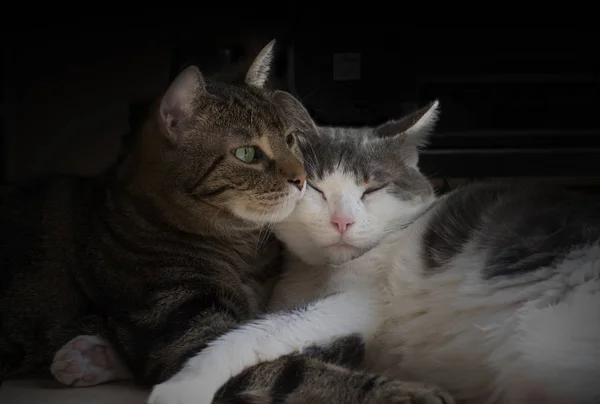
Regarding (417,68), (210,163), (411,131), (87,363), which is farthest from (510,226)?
(417,68)

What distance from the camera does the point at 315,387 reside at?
1.24 metres

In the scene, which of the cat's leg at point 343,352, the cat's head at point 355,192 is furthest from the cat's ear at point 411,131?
the cat's leg at point 343,352

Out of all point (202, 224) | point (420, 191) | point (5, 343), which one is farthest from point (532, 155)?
point (5, 343)

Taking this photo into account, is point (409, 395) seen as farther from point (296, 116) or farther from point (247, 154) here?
point (296, 116)

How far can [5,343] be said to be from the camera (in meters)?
1.53

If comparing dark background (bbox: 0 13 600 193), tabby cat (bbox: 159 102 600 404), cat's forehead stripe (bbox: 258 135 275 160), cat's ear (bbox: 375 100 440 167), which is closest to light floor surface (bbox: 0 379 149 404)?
tabby cat (bbox: 159 102 600 404)

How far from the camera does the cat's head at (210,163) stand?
1.51 metres

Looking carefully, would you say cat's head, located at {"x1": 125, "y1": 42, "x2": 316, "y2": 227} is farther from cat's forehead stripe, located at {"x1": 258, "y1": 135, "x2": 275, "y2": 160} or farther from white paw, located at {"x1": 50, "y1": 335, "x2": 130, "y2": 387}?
white paw, located at {"x1": 50, "y1": 335, "x2": 130, "y2": 387}

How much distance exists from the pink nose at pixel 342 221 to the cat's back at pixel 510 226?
17cm

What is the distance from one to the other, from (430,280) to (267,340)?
0.36 meters

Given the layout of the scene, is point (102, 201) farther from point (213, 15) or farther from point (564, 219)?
point (213, 15)

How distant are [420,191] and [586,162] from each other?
3.95ft

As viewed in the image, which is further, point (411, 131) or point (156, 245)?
point (411, 131)

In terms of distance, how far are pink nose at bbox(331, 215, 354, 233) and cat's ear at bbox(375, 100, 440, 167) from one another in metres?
0.29
